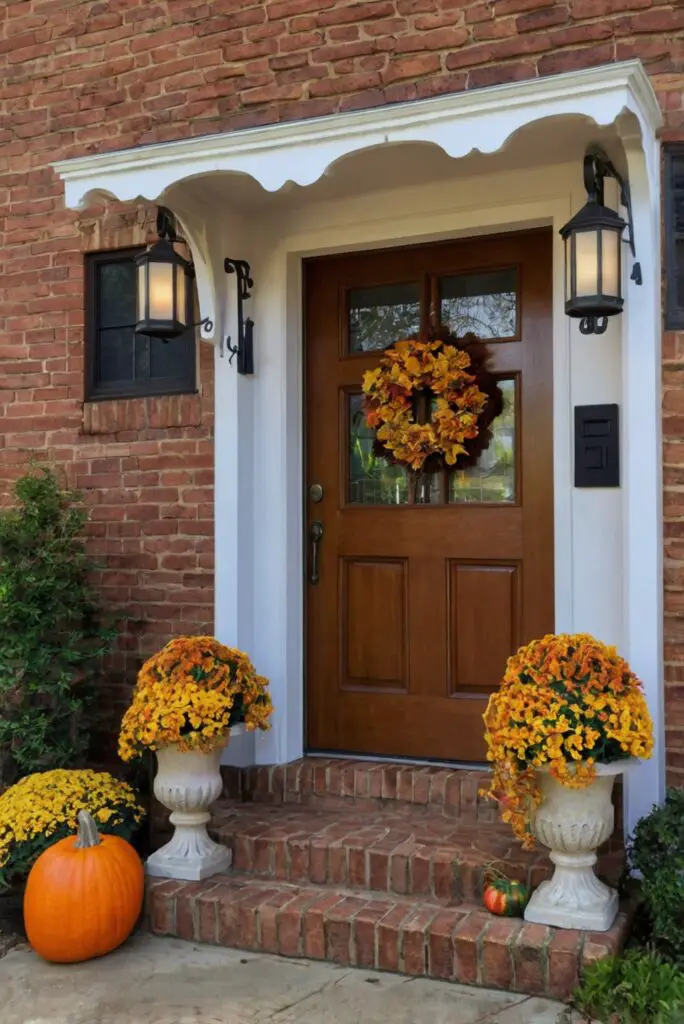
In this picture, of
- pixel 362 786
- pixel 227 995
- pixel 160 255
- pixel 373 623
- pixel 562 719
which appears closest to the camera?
pixel 562 719

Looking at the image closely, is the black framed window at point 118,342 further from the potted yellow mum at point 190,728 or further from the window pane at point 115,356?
the potted yellow mum at point 190,728

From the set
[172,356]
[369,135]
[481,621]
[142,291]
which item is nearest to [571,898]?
[481,621]

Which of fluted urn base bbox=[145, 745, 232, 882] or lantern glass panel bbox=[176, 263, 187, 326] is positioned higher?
lantern glass panel bbox=[176, 263, 187, 326]

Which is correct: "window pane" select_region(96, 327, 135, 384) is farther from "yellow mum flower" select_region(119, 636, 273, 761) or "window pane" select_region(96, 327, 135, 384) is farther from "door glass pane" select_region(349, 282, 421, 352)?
"yellow mum flower" select_region(119, 636, 273, 761)

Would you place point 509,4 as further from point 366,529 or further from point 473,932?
point 473,932

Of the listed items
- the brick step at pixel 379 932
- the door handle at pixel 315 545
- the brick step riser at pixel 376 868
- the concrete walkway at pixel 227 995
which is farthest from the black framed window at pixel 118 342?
the concrete walkway at pixel 227 995

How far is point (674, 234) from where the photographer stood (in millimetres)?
3330

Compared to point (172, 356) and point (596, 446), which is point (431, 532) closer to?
point (596, 446)

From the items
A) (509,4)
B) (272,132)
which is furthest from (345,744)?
(509,4)

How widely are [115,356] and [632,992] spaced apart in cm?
331

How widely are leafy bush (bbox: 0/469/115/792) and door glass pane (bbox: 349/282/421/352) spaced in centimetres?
145

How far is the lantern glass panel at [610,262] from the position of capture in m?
3.06

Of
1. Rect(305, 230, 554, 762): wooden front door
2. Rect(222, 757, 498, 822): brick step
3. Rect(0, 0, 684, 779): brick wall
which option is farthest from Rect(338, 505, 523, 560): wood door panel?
Rect(222, 757, 498, 822): brick step

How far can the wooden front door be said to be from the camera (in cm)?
372
